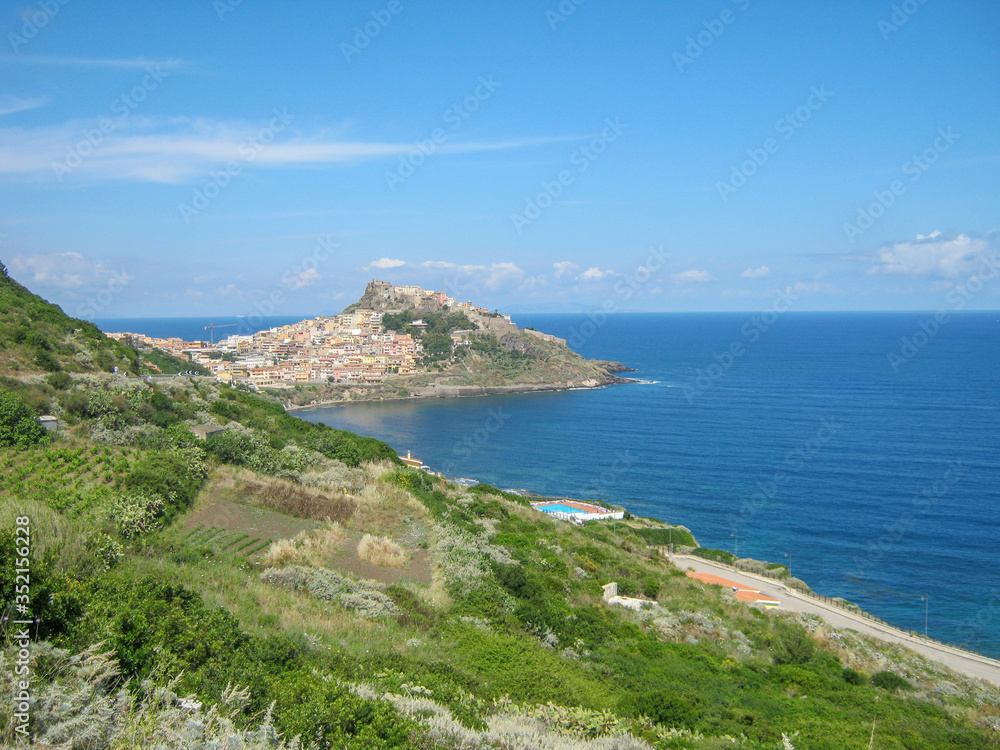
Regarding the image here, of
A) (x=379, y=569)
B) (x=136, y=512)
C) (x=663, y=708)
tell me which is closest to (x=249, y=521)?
(x=136, y=512)

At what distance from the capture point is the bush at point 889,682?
1081cm

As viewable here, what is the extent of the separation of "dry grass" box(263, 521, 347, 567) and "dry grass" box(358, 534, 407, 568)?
427 millimetres

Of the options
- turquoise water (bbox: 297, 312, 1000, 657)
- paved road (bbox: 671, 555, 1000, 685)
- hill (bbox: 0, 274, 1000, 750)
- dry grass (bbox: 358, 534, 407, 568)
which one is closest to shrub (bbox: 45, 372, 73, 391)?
hill (bbox: 0, 274, 1000, 750)

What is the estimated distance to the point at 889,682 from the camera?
35.9ft

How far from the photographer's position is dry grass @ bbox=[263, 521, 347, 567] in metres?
9.09

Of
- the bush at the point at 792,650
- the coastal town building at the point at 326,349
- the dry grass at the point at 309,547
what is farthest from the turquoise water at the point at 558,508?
the coastal town building at the point at 326,349

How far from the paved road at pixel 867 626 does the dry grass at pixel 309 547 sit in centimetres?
1295

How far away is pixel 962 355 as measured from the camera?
90.5m

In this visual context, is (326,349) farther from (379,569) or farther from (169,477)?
(379,569)

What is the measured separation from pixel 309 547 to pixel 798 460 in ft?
121

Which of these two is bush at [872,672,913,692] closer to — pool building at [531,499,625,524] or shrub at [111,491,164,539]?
shrub at [111,491,164,539]

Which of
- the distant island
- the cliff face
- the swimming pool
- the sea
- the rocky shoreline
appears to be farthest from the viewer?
the cliff face

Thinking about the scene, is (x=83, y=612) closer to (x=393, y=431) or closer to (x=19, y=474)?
(x=19, y=474)

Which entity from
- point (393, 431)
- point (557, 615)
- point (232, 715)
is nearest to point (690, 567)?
point (557, 615)
